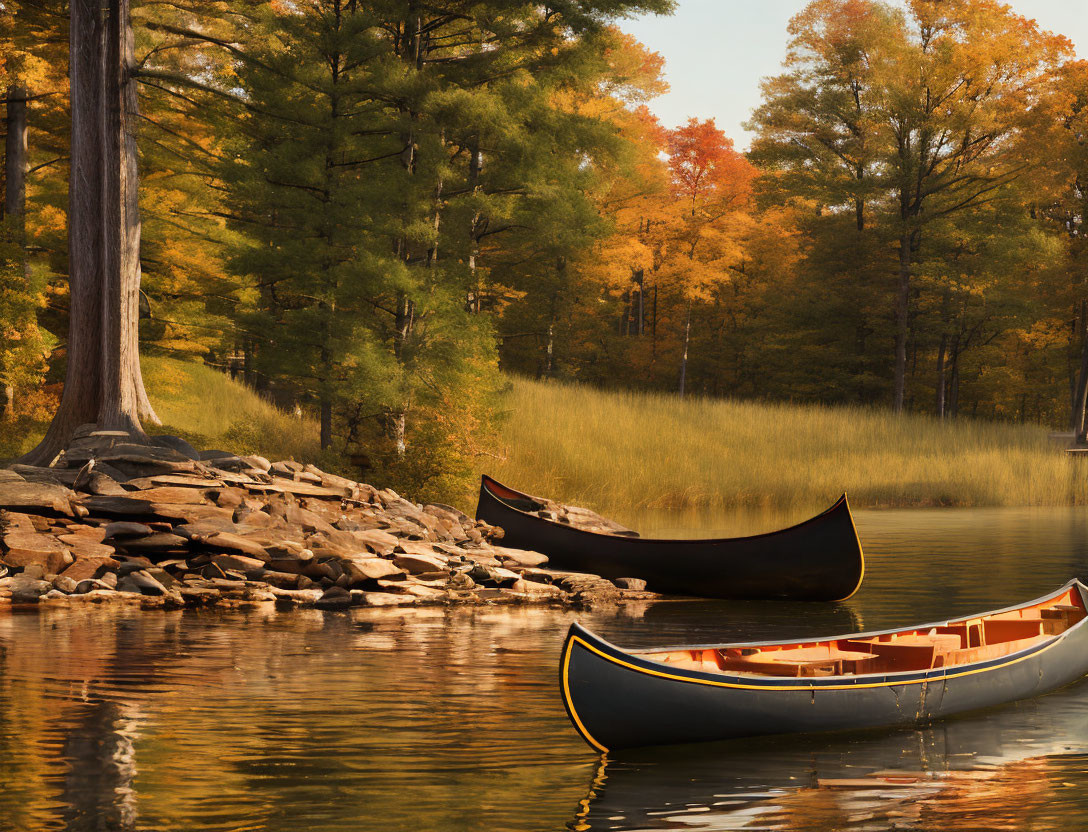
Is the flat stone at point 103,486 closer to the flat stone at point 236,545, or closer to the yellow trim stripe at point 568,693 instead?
the flat stone at point 236,545

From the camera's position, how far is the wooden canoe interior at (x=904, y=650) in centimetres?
849

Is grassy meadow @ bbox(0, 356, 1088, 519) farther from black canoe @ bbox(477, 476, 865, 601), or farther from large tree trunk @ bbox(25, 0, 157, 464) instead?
black canoe @ bbox(477, 476, 865, 601)

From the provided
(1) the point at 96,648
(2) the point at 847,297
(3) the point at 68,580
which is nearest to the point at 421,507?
(3) the point at 68,580

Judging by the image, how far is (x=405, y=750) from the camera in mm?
7309

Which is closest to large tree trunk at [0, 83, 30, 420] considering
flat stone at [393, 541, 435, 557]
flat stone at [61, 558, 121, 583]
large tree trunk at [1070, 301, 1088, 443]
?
flat stone at [61, 558, 121, 583]

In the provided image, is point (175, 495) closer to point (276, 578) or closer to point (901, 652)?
point (276, 578)

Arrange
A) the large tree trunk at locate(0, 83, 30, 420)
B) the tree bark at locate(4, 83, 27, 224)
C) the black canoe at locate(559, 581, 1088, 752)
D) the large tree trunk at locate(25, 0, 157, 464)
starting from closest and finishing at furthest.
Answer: the black canoe at locate(559, 581, 1088, 752)
the large tree trunk at locate(25, 0, 157, 464)
the large tree trunk at locate(0, 83, 30, 420)
the tree bark at locate(4, 83, 27, 224)

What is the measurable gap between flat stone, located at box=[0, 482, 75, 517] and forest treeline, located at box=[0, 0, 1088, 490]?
19.9 feet

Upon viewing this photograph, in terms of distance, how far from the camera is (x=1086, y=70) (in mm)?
33469

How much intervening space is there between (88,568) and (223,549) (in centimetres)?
156

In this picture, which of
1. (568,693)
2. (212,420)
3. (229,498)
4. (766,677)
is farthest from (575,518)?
(212,420)

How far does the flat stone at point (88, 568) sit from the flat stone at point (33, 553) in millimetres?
136

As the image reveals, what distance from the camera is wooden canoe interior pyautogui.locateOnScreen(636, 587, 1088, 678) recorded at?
849cm

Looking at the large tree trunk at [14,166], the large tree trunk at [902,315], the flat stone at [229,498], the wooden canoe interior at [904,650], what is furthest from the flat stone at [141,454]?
the large tree trunk at [902,315]
